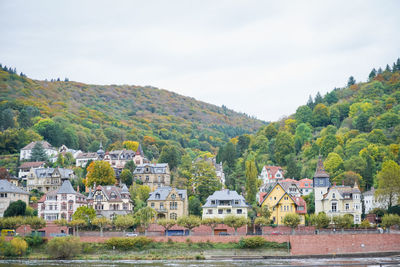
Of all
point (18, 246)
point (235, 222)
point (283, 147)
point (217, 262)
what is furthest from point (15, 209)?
point (283, 147)

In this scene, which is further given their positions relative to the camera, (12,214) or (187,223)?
(12,214)

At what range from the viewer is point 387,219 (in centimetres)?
7650

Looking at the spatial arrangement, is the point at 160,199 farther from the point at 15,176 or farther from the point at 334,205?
the point at 15,176

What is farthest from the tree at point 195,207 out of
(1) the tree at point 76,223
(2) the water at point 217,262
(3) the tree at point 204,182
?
(2) the water at point 217,262

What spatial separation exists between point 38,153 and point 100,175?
28.3m

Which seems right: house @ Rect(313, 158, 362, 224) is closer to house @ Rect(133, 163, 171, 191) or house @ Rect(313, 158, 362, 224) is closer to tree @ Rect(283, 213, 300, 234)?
tree @ Rect(283, 213, 300, 234)

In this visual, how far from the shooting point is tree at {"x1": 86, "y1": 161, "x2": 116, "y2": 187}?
99.1 metres

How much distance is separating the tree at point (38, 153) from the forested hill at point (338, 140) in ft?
132

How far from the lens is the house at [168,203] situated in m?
88.8

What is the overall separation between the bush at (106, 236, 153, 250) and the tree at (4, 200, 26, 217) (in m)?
20.0

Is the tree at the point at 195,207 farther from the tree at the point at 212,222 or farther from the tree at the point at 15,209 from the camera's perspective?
the tree at the point at 15,209

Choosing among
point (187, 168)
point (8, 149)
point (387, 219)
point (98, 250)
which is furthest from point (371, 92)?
point (98, 250)

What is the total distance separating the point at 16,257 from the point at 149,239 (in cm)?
1754

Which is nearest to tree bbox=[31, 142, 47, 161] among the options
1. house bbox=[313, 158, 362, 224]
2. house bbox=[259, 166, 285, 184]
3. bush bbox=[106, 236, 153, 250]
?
house bbox=[259, 166, 285, 184]
